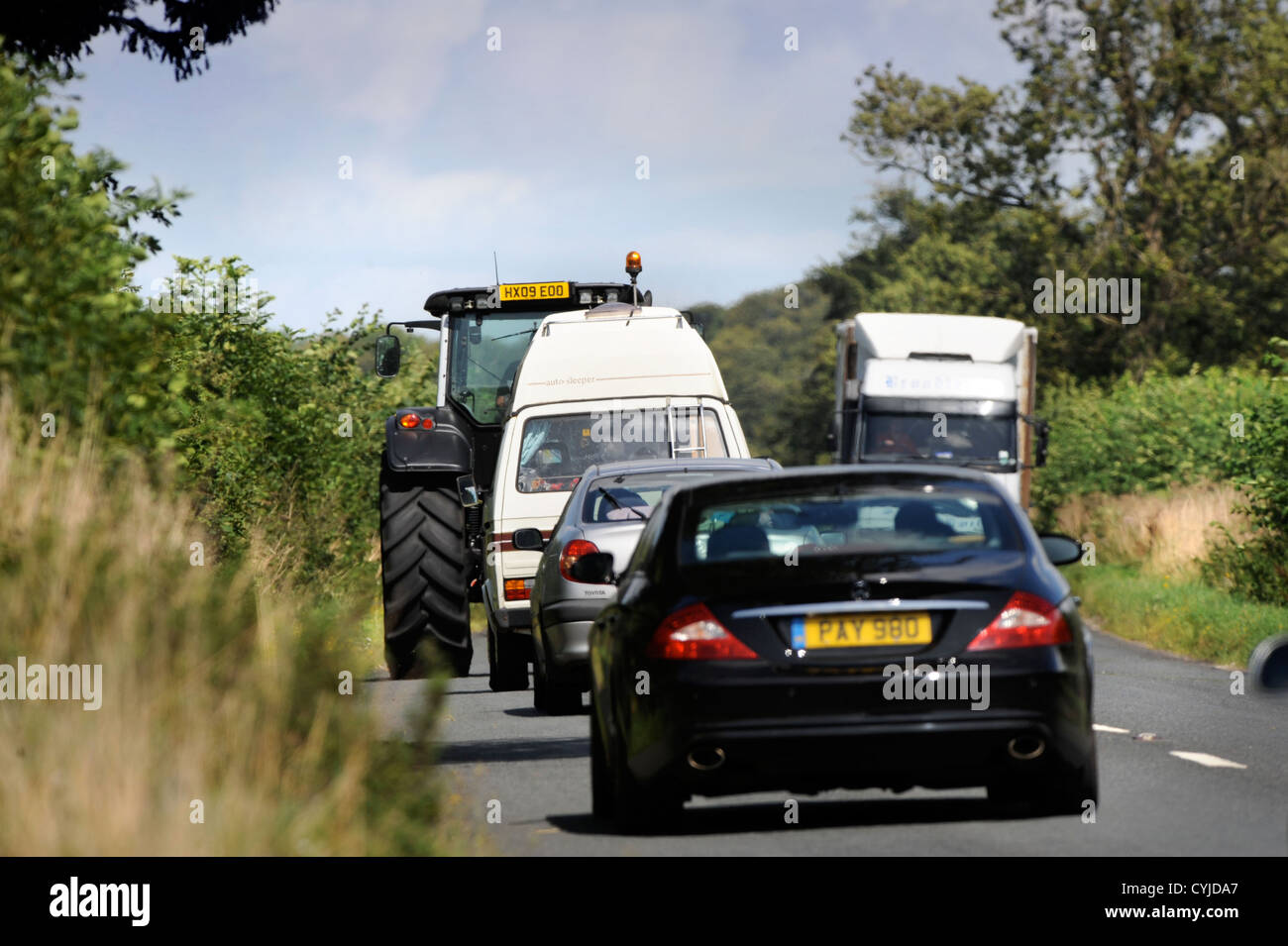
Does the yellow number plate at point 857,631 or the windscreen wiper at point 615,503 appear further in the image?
the windscreen wiper at point 615,503

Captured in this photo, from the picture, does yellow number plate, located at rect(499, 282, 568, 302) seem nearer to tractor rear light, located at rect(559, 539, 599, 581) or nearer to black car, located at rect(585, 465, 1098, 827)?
tractor rear light, located at rect(559, 539, 599, 581)

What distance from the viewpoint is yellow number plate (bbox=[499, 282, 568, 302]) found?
64.4 feet

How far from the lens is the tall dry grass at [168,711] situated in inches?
241

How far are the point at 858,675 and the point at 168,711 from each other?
8.94ft

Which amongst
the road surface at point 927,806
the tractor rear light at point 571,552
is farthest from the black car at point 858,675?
the tractor rear light at point 571,552

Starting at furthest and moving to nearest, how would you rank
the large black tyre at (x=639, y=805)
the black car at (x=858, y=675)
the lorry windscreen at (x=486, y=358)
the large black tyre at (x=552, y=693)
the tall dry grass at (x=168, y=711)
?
the lorry windscreen at (x=486, y=358) < the large black tyre at (x=552, y=693) < the large black tyre at (x=639, y=805) < the black car at (x=858, y=675) < the tall dry grass at (x=168, y=711)

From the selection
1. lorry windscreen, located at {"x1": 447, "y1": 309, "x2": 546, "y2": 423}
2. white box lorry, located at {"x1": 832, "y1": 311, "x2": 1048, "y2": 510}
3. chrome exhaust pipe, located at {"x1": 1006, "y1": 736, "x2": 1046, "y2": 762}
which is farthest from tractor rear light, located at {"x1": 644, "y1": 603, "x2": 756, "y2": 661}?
white box lorry, located at {"x1": 832, "y1": 311, "x2": 1048, "y2": 510}

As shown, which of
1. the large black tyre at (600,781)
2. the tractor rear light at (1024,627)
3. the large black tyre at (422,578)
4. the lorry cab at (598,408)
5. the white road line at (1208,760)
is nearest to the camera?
the tractor rear light at (1024,627)

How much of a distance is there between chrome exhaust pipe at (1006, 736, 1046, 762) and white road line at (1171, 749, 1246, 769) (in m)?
3.66

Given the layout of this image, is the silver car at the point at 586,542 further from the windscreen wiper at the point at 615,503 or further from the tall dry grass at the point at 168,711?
the tall dry grass at the point at 168,711

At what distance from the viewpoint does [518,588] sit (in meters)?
15.5
